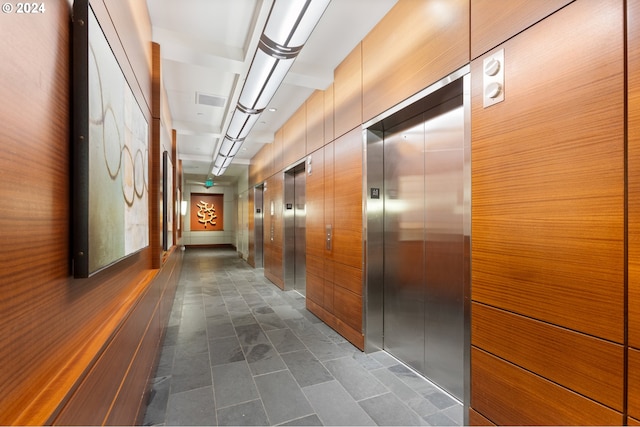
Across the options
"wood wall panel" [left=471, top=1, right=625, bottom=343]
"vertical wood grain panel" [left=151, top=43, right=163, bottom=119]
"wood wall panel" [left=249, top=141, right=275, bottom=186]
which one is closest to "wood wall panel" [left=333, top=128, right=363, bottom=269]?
"wood wall panel" [left=471, top=1, right=625, bottom=343]

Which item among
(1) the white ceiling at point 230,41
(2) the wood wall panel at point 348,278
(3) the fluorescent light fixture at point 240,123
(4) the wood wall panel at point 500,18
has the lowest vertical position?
(2) the wood wall panel at point 348,278

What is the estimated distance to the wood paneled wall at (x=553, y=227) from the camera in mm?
1323

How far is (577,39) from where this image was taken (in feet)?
4.73

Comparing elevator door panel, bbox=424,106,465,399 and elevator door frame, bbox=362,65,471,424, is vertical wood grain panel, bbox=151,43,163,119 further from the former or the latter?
elevator door panel, bbox=424,106,465,399

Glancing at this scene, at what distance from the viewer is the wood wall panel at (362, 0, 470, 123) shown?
84.0 inches

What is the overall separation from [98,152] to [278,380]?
8.29 ft

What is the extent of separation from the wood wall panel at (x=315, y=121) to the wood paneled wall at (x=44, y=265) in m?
3.17

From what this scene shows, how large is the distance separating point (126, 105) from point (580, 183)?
2.75m

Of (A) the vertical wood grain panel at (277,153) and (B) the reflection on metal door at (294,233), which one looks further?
(A) the vertical wood grain panel at (277,153)

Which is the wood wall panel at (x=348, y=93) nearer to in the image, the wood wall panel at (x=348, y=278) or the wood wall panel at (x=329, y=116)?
the wood wall panel at (x=329, y=116)

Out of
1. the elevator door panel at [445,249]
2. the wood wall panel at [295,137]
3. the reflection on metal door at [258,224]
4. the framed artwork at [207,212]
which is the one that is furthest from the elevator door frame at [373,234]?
the framed artwork at [207,212]

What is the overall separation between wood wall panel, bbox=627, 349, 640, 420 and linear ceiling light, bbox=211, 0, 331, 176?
9.14 ft

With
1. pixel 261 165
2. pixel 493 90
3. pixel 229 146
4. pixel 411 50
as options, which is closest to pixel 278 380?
pixel 493 90

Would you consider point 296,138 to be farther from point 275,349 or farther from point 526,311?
point 526,311
